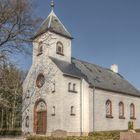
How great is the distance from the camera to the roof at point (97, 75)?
3722 cm

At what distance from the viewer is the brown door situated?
120 feet

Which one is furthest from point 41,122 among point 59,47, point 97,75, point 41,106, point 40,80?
point 97,75

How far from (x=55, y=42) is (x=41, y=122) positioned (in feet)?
34.5

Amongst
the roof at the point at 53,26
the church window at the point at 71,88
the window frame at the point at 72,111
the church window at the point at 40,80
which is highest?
the roof at the point at 53,26

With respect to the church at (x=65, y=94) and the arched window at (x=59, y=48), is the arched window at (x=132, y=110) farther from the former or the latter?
the arched window at (x=59, y=48)

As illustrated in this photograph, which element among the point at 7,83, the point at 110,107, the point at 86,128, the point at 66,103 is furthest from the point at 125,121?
the point at 7,83

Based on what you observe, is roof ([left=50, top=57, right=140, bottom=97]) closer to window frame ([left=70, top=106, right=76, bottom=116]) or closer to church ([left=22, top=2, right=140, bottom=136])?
church ([left=22, top=2, right=140, bottom=136])

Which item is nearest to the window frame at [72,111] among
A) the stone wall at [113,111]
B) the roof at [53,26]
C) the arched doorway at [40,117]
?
the stone wall at [113,111]

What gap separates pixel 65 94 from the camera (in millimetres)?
34594

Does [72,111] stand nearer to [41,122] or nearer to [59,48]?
[41,122]

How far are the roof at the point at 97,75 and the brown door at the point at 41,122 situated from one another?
6507 mm

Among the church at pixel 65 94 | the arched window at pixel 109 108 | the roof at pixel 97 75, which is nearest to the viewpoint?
the church at pixel 65 94

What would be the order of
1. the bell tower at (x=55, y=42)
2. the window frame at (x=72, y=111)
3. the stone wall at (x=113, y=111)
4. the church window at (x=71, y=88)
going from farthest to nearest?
the bell tower at (x=55, y=42)
the stone wall at (x=113, y=111)
the church window at (x=71, y=88)
the window frame at (x=72, y=111)

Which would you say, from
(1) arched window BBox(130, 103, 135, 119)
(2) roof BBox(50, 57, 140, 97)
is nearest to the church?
(2) roof BBox(50, 57, 140, 97)
